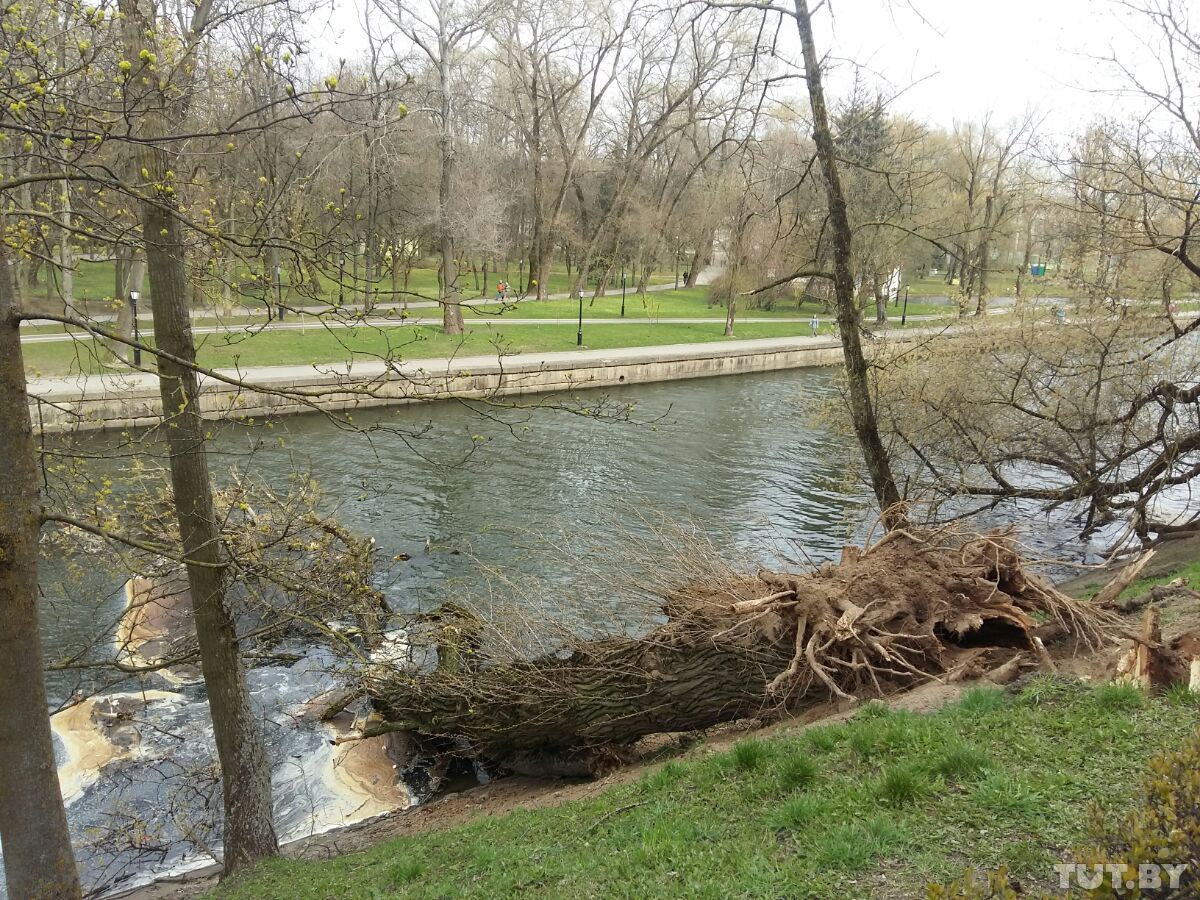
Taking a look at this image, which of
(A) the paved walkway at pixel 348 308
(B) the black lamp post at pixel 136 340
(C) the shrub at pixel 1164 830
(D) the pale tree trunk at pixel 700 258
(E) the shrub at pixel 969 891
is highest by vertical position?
(D) the pale tree trunk at pixel 700 258

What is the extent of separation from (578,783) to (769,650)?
2347 mm

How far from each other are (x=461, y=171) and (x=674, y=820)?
3712 cm

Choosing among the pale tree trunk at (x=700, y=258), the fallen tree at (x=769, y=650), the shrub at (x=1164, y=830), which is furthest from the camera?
the pale tree trunk at (x=700, y=258)

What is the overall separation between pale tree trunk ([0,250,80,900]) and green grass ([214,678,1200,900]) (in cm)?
158

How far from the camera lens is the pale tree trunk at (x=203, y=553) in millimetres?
5805

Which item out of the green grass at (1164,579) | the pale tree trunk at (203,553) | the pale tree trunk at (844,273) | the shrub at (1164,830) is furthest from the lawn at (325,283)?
the green grass at (1164,579)

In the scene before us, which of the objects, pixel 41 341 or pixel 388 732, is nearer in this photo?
pixel 388 732

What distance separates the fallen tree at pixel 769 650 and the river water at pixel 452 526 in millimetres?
1296

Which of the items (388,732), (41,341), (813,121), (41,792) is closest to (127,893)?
(388,732)

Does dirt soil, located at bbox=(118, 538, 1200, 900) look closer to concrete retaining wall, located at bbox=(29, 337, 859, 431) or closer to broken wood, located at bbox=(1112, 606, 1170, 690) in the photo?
broken wood, located at bbox=(1112, 606, 1170, 690)

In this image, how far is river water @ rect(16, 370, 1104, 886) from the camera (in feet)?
27.3

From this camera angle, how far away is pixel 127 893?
7.17 meters

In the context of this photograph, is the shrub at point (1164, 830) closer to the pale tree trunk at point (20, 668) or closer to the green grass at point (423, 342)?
the pale tree trunk at point (20, 668)

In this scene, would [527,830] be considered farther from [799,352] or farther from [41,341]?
[799,352]
